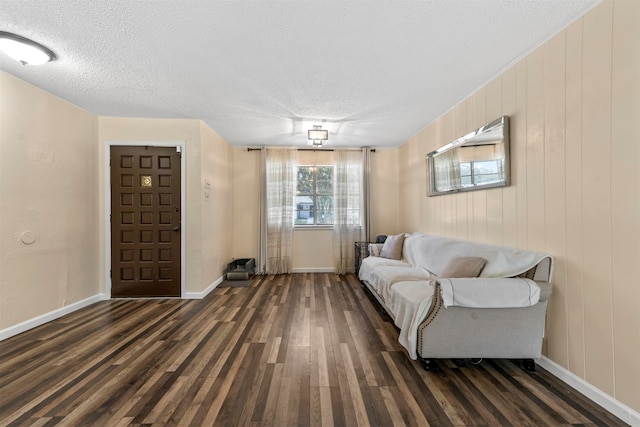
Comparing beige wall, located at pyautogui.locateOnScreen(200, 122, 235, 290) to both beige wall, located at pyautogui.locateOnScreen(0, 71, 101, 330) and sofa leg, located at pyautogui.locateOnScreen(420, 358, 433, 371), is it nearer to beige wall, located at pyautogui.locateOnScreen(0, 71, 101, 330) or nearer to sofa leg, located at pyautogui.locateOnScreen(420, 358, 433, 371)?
beige wall, located at pyautogui.locateOnScreen(0, 71, 101, 330)

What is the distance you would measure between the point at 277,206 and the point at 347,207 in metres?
1.40

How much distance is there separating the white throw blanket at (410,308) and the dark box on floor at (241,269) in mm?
2796

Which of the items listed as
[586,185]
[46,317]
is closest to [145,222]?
[46,317]

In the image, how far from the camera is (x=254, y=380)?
1.85 metres

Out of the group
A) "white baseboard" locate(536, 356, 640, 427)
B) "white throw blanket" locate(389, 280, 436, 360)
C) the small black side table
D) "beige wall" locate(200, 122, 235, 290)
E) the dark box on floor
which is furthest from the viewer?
the small black side table

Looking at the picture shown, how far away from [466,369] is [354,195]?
3541 mm

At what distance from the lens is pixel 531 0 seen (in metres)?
1.61

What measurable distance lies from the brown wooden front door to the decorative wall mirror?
146 inches

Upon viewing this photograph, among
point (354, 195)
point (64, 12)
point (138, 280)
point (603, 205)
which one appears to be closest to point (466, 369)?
point (603, 205)

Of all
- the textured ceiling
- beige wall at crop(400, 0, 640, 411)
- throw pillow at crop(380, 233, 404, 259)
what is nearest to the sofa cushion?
beige wall at crop(400, 0, 640, 411)

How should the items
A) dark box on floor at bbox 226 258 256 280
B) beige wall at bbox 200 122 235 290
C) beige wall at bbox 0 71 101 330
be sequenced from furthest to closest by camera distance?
dark box on floor at bbox 226 258 256 280, beige wall at bbox 200 122 235 290, beige wall at bbox 0 71 101 330

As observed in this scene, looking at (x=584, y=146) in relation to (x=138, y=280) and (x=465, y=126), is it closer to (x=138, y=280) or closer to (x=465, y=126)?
(x=465, y=126)

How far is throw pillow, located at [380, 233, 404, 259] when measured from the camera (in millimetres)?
3996

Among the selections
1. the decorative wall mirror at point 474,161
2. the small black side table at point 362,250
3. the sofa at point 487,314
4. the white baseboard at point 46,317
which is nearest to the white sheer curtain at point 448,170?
the decorative wall mirror at point 474,161
